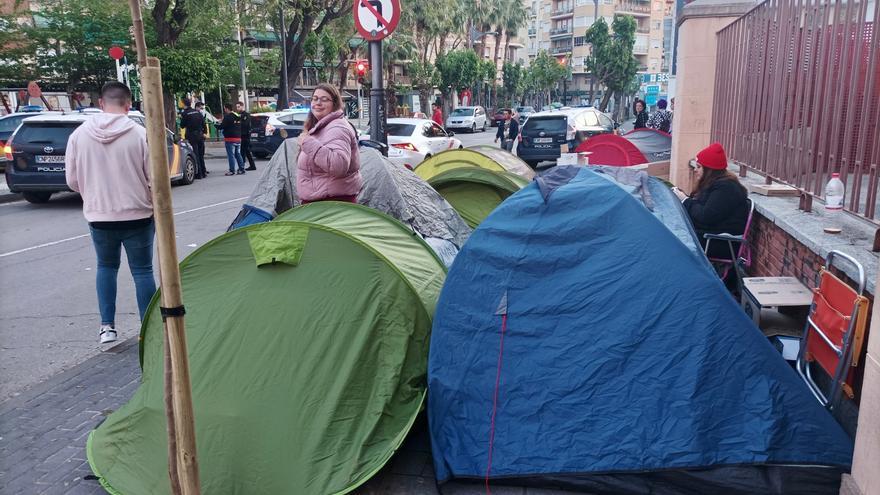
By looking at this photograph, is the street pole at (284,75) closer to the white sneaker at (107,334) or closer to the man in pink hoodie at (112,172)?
the man in pink hoodie at (112,172)

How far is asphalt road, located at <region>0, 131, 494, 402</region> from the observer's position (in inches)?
204

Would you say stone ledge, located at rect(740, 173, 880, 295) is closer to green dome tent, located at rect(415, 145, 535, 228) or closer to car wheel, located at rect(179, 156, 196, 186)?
green dome tent, located at rect(415, 145, 535, 228)

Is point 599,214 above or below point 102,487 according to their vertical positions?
above

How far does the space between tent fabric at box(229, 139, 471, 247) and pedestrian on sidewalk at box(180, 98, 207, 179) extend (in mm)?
11301

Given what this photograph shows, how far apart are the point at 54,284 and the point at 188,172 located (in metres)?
8.77

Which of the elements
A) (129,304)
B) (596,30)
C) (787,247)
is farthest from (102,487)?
(596,30)

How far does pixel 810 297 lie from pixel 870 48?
1.54 meters

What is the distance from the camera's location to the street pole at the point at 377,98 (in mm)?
8078

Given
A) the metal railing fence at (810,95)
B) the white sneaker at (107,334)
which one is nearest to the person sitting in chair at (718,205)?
the metal railing fence at (810,95)

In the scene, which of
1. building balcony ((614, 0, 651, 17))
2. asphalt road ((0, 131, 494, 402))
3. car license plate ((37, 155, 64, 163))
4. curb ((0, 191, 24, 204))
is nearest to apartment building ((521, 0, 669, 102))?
building balcony ((614, 0, 651, 17))

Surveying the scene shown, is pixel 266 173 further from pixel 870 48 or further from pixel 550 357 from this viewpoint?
pixel 870 48

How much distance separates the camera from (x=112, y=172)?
4898mm

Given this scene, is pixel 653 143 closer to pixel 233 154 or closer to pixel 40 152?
pixel 233 154

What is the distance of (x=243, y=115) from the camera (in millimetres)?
16781
